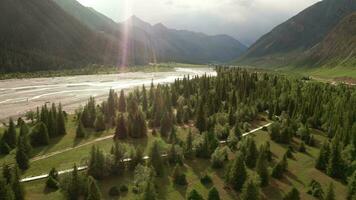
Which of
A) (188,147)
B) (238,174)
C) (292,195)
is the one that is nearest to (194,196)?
(238,174)

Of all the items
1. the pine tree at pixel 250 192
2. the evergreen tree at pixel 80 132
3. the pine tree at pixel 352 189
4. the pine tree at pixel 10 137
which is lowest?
the pine tree at pixel 352 189

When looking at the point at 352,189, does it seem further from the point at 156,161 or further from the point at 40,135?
the point at 40,135

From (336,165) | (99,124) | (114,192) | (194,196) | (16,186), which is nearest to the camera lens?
(16,186)

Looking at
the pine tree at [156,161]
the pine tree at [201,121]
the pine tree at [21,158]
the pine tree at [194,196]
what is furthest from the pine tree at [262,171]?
the pine tree at [21,158]

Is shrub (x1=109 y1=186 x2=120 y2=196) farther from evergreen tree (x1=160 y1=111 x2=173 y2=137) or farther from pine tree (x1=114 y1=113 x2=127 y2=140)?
evergreen tree (x1=160 y1=111 x2=173 y2=137)

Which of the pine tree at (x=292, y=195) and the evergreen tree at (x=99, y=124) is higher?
the evergreen tree at (x=99, y=124)

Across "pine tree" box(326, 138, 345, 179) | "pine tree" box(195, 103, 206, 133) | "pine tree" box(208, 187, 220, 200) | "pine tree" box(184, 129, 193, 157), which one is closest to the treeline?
"pine tree" box(184, 129, 193, 157)

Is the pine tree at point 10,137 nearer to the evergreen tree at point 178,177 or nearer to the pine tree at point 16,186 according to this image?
the pine tree at point 16,186

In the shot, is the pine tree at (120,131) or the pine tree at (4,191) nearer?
the pine tree at (4,191)
